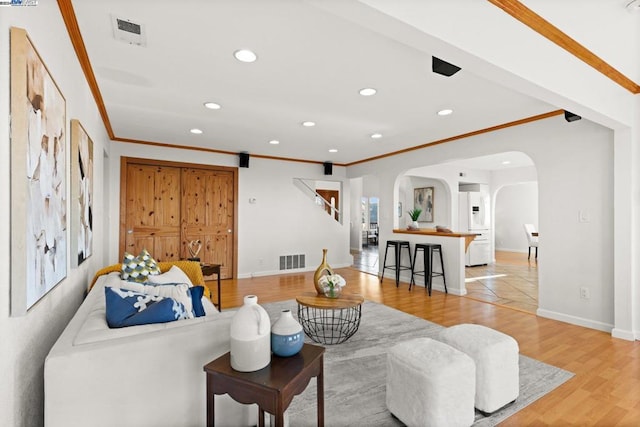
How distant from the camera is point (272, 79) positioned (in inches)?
112

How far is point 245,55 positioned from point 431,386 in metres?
2.51

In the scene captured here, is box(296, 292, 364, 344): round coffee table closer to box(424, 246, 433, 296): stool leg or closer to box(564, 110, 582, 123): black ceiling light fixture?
box(424, 246, 433, 296): stool leg

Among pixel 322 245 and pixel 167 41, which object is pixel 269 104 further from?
pixel 322 245

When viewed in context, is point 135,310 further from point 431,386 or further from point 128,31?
point 128,31

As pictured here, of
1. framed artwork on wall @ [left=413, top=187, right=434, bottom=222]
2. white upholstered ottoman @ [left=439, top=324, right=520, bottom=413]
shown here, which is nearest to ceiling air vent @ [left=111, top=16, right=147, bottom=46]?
white upholstered ottoman @ [left=439, top=324, right=520, bottom=413]

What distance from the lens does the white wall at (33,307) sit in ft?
3.44

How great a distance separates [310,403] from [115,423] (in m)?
1.16

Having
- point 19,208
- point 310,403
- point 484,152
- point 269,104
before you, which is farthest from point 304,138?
point 19,208

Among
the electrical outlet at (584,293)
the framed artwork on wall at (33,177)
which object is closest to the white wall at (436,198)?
the electrical outlet at (584,293)

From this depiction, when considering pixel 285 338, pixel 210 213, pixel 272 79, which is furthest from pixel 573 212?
pixel 210 213

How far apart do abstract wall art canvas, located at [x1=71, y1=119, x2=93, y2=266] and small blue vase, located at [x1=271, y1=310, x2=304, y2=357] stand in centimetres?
154

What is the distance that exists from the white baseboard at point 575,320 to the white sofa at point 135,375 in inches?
149

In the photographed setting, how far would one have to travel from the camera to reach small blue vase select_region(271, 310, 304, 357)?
141 cm

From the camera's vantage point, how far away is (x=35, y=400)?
134 cm
